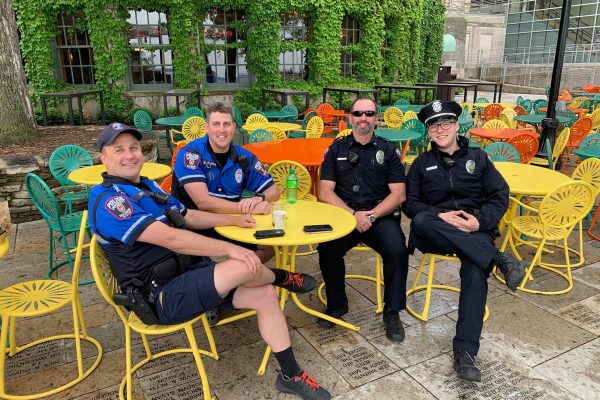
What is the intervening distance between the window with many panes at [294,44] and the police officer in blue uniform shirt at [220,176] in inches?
375

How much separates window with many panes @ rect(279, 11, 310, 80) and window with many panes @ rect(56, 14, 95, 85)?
4.82 meters

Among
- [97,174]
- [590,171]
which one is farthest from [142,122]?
[590,171]

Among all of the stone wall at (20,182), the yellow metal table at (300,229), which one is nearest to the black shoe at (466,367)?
the yellow metal table at (300,229)

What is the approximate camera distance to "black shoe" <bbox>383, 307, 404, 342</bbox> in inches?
107

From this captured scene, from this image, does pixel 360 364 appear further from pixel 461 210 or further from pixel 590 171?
pixel 590 171

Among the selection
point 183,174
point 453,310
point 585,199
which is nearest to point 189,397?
point 183,174

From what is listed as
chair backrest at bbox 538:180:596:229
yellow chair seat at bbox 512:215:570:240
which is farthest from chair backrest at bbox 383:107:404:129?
chair backrest at bbox 538:180:596:229

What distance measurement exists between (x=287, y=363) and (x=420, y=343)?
0.95 m

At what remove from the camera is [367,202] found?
3.16 metres

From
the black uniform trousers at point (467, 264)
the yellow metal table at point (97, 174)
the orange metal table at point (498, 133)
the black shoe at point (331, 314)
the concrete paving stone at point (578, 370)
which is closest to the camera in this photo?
the concrete paving stone at point (578, 370)

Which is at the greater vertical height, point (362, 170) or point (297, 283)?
point (362, 170)

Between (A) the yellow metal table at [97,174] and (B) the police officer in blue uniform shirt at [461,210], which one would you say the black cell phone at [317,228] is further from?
(A) the yellow metal table at [97,174]

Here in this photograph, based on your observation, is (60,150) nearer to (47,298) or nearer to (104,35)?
(47,298)

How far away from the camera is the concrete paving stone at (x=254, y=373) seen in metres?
2.30
